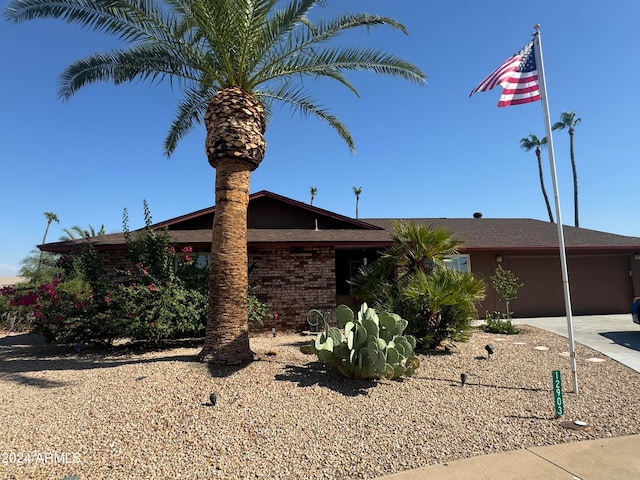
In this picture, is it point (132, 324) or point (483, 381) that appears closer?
point (483, 381)

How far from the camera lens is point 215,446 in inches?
149

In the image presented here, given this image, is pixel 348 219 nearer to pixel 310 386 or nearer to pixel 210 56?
pixel 210 56

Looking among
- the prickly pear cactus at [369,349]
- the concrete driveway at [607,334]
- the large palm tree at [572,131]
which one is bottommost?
the concrete driveway at [607,334]

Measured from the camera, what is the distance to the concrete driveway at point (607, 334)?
7711mm

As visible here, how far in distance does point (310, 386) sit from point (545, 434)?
3022mm

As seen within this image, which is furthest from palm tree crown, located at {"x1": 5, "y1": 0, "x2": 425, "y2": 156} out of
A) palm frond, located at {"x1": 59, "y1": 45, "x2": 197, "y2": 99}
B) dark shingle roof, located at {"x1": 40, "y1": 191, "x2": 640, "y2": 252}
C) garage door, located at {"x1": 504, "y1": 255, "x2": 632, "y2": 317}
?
garage door, located at {"x1": 504, "y1": 255, "x2": 632, "y2": 317}

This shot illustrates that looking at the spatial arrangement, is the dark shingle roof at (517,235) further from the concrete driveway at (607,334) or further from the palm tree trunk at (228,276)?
the palm tree trunk at (228,276)

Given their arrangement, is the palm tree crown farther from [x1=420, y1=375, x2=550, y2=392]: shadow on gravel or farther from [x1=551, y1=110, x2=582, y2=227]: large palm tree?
[x1=551, y1=110, x2=582, y2=227]: large palm tree

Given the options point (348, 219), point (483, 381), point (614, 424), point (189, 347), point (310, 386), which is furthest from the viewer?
point (348, 219)

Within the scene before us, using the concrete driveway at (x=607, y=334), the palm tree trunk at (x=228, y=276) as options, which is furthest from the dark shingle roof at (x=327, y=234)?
the palm tree trunk at (x=228, y=276)

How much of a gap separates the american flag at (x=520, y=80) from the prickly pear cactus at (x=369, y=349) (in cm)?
435

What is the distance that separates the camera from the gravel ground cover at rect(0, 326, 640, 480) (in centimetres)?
353

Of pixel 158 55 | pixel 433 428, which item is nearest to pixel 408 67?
pixel 158 55

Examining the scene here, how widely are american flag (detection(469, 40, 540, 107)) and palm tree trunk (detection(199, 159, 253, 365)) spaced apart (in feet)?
16.0
